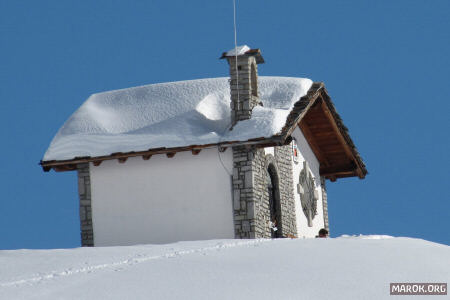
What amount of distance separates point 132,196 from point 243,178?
2518mm

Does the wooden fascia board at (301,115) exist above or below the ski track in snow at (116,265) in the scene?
above

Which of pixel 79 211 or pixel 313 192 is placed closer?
pixel 79 211

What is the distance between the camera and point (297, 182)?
25375 mm

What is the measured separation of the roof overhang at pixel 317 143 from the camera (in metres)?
22.7

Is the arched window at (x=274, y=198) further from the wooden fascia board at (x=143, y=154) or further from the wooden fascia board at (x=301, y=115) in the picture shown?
the wooden fascia board at (x=143, y=154)

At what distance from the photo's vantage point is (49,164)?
23.7 meters

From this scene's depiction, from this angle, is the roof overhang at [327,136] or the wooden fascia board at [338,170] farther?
the wooden fascia board at [338,170]

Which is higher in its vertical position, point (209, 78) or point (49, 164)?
point (209, 78)

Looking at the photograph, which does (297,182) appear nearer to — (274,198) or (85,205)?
(274,198)

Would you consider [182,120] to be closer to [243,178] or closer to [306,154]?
[243,178]

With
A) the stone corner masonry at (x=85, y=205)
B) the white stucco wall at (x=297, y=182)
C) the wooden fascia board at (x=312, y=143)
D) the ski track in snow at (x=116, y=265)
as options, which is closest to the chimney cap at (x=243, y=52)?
the white stucco wall at (x=297, y=182)

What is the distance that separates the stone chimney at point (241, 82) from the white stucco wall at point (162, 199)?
1.01 meters

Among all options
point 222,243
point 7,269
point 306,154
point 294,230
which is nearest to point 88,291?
point 7,269

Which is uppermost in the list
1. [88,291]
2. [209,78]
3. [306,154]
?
[209,78]
